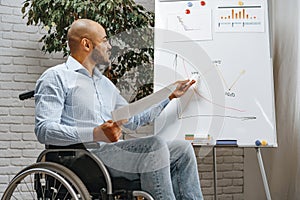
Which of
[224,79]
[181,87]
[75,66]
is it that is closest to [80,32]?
[75,66]

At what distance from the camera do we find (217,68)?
296 centimetres

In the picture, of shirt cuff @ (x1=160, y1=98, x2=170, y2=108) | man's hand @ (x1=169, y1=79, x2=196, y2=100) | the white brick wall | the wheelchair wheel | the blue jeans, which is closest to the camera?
the wheelchair wheel

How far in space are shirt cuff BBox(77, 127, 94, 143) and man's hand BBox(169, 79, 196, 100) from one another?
0.67m

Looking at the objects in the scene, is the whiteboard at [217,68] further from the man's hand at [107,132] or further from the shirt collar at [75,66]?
the man's hand at [107,132]

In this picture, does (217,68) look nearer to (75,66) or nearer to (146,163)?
(75,66)

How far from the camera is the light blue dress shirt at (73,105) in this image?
210 cm

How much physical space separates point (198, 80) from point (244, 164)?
133 cm

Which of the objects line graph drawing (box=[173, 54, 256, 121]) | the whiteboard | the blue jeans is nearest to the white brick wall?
the whiteboard

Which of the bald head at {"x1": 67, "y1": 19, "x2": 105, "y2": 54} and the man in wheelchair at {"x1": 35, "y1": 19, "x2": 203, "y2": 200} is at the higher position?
the bald head at {"x1": 67, "y1": 19, "x2": 105, "y2": 54}

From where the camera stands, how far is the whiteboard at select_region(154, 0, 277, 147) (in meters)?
2.91

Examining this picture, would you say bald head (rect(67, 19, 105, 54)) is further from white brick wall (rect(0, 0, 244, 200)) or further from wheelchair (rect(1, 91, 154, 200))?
white brick wall (rect(0, 0, 244, 200))

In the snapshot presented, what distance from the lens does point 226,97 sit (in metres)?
2.94

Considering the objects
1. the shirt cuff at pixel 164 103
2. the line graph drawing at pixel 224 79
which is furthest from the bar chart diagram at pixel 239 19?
the shirt cuff at pixel 164 103

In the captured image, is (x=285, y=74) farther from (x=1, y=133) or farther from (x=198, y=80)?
(x=1, y=133)
